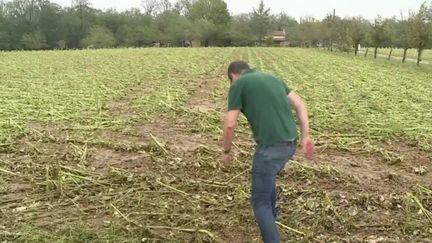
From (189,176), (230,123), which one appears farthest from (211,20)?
(230,123)

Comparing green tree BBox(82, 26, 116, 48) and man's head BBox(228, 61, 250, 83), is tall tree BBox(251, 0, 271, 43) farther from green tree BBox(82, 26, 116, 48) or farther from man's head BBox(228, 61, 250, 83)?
man's head BBox(228, 61, 250, 83)

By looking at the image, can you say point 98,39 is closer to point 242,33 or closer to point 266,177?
point 242,33

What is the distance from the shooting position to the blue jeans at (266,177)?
3805mm

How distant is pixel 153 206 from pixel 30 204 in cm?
135

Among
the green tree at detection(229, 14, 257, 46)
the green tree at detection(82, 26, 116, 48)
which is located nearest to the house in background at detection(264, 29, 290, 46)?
the green tree at detection(229, 14, 257, 46)

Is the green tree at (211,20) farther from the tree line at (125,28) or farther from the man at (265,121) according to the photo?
the man at (265,121)

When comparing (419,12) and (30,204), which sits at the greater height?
(419,12)

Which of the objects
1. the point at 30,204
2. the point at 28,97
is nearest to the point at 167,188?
the point at 30,204

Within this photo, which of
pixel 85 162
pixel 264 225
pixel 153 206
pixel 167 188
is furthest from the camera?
pixel 85 162

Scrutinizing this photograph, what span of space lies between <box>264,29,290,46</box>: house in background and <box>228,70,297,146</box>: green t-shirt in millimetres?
82316

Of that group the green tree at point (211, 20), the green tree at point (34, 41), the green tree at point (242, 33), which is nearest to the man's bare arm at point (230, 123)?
the green tree at point (34, 41)

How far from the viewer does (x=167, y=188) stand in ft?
18.9

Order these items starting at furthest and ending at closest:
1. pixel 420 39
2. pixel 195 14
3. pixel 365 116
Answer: pixel 195 14
pixel 420 39
pixel 365 116

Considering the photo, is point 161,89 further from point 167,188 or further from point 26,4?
point 26,4
